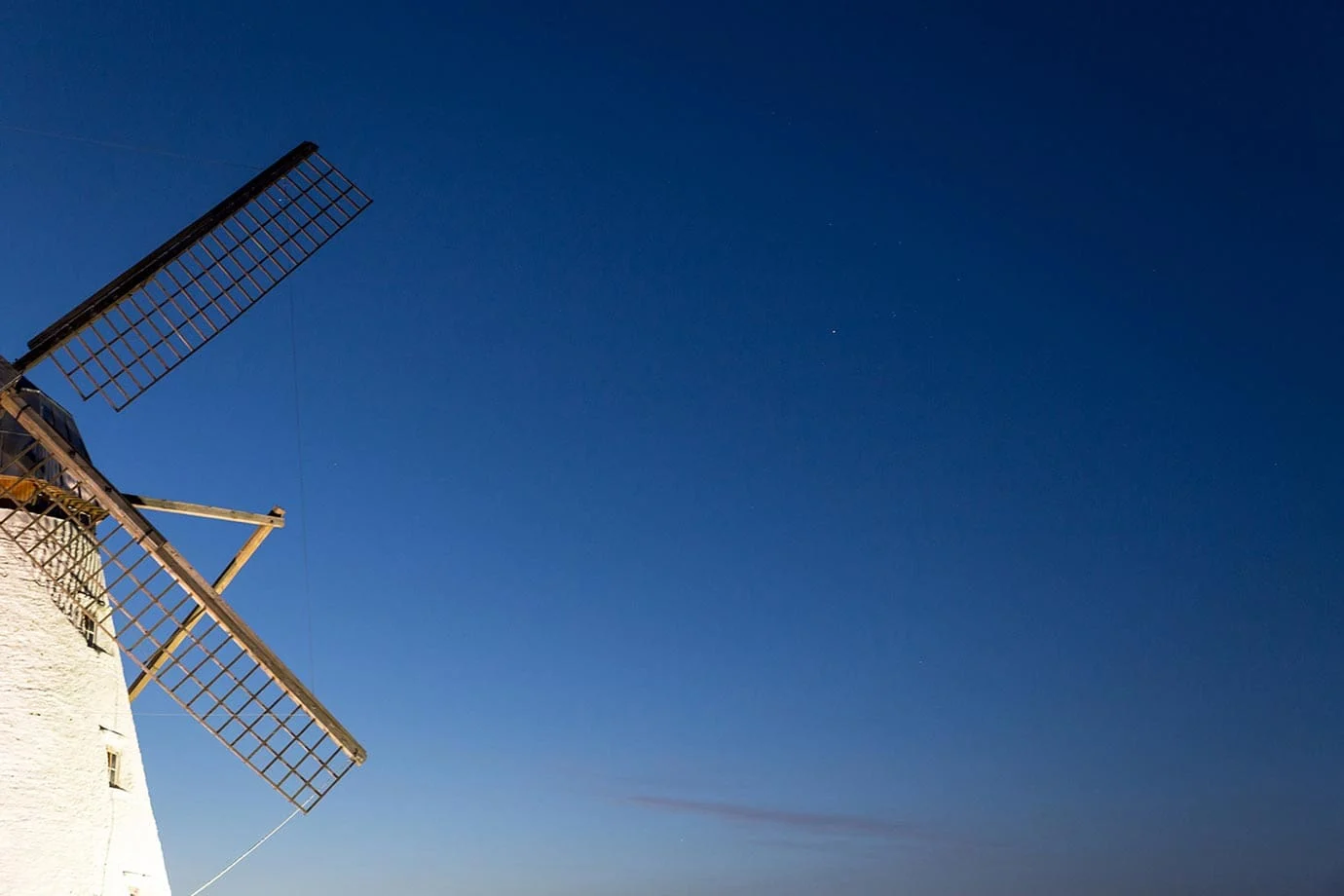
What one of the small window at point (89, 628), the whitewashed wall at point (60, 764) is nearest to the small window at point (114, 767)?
the whitewashed wall at point (60, 764)

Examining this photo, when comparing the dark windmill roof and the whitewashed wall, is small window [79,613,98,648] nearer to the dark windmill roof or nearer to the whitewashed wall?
the whitewashed wall

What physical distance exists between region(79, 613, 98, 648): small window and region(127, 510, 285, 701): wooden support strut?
94 cm

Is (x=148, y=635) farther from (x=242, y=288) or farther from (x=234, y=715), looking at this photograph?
(x=242, y=288)

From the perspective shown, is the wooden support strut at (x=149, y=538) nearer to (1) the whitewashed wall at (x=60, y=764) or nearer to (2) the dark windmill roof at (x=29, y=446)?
(2) the dark windmill roof at (x=29, y=446)

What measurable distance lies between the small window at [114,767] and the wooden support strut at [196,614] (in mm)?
1045

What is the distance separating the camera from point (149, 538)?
45.8 ft

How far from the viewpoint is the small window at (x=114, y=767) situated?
13454 millimetres

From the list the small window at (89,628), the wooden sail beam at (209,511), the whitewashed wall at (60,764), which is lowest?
the whitewashed wall at (60,764)

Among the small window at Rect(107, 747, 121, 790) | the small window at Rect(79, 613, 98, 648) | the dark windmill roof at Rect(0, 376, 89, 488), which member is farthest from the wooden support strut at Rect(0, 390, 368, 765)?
the small window at Rect(107, 747, 121, 790)

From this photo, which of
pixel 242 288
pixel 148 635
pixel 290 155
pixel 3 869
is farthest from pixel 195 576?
pixel 290 155

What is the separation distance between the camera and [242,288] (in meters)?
18.3

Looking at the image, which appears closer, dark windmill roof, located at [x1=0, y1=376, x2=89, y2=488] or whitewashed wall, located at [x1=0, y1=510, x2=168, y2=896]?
whitewashed wall, located at [x1=0, y1=510, x2=168, y2=896]

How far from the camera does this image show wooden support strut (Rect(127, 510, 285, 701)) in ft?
48.2

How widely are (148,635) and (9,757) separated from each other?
2237 mm
